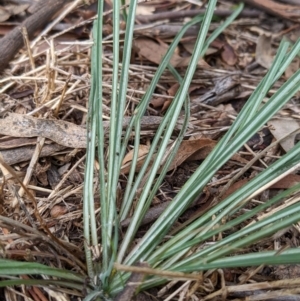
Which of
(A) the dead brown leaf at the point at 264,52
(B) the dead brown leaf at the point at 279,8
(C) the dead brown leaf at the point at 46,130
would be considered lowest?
(A) the dead brown leaf at the point at 264,52

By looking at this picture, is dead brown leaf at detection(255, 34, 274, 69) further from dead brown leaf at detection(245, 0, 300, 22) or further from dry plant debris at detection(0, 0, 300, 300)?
dead brown leaf at detection(245, 0, 300, 22)

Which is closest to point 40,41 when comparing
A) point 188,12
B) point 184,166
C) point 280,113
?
point 188,12

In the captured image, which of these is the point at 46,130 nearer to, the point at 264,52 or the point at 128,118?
the point at 128,118

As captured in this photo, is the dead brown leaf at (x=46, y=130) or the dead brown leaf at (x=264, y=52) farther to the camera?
the dead brown leaf at (x=264, y=52)

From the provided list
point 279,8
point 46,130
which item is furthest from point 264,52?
point 46,130

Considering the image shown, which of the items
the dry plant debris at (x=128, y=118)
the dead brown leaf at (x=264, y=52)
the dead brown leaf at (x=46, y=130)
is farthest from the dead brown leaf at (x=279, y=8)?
the dead brown leaf at (x=46, y=130)

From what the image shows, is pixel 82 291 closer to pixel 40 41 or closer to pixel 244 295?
pixel 244 295

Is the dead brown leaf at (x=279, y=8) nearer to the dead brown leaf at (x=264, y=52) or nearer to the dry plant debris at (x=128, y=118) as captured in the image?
the dry plant debris at (x=128, y=118)

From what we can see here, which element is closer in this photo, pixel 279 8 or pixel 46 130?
pixel 46 130

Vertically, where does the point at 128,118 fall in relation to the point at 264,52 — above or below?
above
